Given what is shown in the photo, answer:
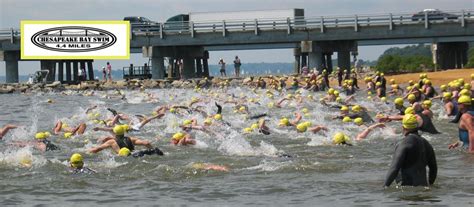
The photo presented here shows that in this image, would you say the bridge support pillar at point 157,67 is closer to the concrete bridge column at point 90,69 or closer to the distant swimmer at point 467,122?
the concrete bridge column at point 90,69

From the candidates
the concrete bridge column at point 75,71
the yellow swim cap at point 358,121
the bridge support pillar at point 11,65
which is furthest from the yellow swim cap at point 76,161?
the concrete bridge column at point 75,71

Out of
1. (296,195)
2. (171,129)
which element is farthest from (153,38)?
(296,195)

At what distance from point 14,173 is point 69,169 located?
1.02 m

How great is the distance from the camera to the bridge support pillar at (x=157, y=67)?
5881 centimetres

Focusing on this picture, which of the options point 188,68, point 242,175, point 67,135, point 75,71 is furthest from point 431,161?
point 75,71

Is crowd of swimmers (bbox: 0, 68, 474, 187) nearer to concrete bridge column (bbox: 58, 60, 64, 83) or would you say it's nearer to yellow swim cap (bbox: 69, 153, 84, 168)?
yellow swim cap (bbox: 69, 153, 84, 168)

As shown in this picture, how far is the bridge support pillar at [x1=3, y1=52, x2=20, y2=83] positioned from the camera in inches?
2359

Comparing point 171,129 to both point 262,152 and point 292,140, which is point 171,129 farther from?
point 262,152

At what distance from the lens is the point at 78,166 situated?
16.2 metres

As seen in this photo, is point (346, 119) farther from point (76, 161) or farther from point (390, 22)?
point (390, 22)

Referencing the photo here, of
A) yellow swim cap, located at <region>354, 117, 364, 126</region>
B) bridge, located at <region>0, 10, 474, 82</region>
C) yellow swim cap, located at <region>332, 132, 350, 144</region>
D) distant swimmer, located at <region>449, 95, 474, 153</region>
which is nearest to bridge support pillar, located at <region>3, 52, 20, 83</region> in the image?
bridge, located at <region>0, 10, 474, 82</region>

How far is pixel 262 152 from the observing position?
1895 centimetres

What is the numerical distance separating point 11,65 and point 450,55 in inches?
1108

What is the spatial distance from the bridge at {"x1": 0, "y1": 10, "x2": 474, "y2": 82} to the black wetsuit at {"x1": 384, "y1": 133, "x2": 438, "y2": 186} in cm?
3850
